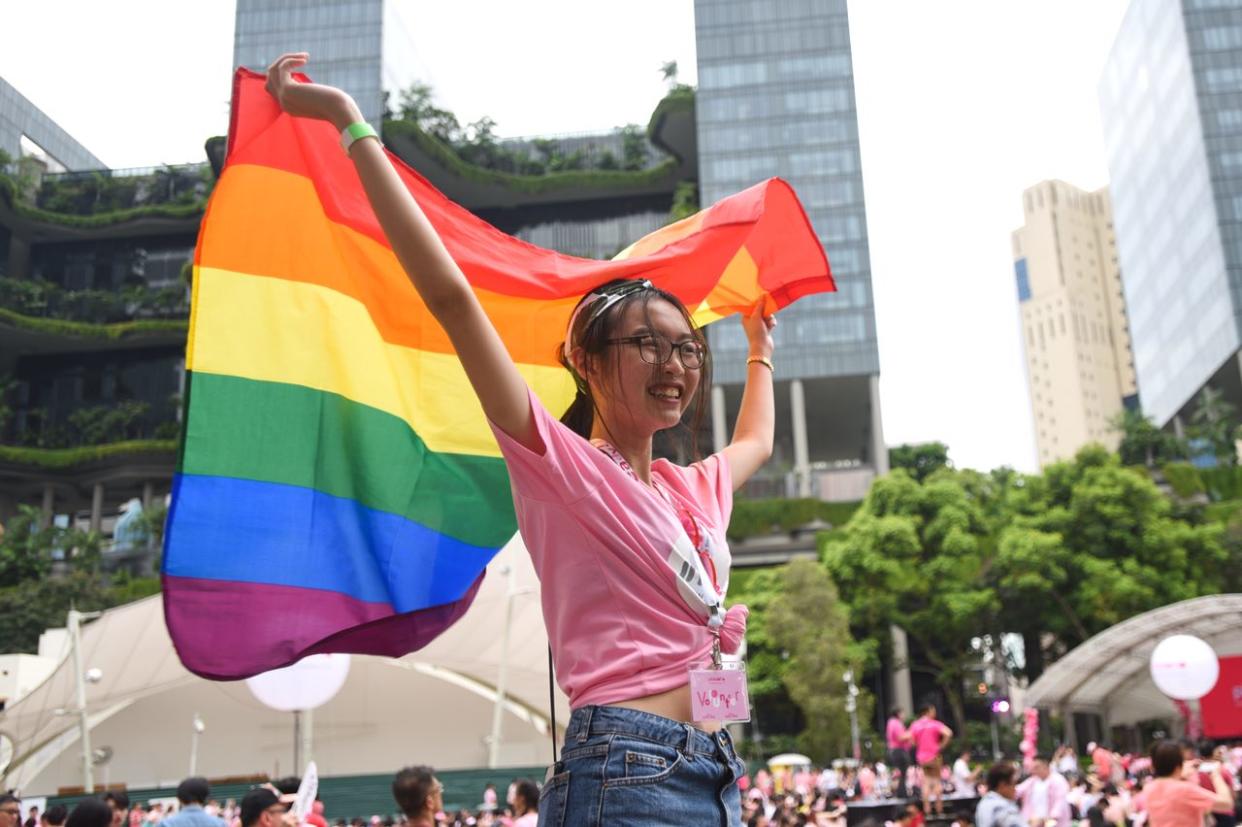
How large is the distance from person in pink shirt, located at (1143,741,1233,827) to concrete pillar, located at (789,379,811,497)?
3940 centimetres

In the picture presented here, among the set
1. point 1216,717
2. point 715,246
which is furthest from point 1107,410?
point 715,246

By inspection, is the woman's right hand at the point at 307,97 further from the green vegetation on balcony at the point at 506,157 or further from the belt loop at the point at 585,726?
the green vegetation on balcony at the point at 506,157

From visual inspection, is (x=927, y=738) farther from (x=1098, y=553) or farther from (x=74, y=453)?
(x=74, y=453)

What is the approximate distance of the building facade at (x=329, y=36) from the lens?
57781mm

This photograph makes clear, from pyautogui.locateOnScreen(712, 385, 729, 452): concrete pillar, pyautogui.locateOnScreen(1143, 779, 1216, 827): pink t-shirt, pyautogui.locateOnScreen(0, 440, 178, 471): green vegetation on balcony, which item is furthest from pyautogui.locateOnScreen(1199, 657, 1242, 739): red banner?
pyautogui.locateOnScreen(0, 440, 178, 471): green vegetation on balcony

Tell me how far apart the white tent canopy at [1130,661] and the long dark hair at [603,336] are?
2320 centimetres

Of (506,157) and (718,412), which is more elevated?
(506,157)

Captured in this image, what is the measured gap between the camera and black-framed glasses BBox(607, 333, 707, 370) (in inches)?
75.8

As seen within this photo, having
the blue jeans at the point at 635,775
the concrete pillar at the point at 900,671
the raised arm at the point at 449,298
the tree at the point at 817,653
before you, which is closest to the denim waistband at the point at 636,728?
the blue jeans at the point at 635,775

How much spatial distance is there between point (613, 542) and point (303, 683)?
29.7ft

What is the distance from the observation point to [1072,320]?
119 metres

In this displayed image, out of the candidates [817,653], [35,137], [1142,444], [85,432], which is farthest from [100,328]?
[1142,444]

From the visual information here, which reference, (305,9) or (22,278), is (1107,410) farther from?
(22,278)

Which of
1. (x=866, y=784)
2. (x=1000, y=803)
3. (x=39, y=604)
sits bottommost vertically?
(x=866, y=784)
